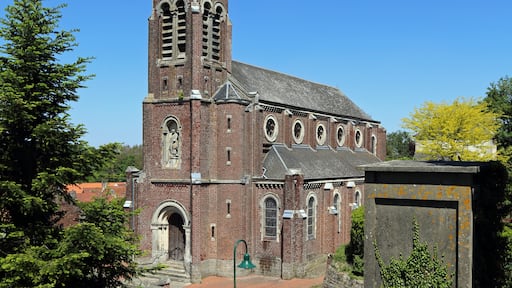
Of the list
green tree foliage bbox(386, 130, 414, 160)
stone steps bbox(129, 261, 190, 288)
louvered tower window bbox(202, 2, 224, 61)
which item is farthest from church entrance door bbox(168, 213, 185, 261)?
green tree foliage bbox(386, 130, 414, 160)

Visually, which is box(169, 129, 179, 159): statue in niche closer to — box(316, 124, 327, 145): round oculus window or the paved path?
the paved path

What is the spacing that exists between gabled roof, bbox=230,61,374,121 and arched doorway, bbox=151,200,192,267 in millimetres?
9218

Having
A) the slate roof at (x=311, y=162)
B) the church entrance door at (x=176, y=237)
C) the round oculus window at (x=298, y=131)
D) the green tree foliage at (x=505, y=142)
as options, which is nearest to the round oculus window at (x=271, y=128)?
the slate roof at (x=311, y=162)

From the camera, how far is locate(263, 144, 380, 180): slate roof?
30.8m

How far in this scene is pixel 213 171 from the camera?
3006 centimetres

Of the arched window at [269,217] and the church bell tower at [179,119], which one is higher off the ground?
the church bell tower at [179,119]

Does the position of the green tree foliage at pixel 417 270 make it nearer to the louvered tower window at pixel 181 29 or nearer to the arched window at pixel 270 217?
the arched window at pixel 270 217

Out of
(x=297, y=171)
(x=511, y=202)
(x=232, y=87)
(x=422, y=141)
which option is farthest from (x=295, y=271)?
(x=511, y=202)

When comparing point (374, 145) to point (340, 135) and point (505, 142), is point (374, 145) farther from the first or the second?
point (505, 142)

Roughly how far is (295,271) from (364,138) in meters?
21.2

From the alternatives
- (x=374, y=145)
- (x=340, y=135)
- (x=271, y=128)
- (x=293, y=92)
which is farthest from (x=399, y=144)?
(x=271, y=128)

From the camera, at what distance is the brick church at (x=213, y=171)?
29141mm

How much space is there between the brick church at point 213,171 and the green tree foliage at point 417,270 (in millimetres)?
18868

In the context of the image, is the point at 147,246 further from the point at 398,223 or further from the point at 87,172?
the point at 398,223
